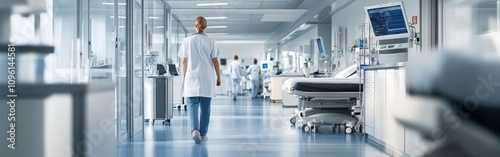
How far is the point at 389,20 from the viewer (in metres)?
4.89

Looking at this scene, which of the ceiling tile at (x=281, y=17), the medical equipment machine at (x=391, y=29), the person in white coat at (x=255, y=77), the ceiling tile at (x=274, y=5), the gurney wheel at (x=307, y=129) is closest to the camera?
the medical equipment machine at (x=391, y=29)

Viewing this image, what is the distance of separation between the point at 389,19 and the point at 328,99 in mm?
1562

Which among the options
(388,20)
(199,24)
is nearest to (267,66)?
(199,24)

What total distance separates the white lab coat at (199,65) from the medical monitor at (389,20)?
63.1 inches

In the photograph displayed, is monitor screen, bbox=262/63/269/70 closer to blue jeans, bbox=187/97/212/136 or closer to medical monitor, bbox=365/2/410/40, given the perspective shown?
medical monitor, bbox=365/2/410/40

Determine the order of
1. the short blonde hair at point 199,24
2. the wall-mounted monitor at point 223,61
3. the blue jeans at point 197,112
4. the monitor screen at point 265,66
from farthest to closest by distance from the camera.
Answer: the wall-mounted monitor at point 223,61 < the monitor screen at point 265,66 < the short blonde hair at point 199,24 < the blue jeans at point 197,112

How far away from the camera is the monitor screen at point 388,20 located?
190 inches

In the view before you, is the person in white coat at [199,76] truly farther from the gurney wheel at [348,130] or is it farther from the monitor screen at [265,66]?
the monitor screen at [265,66]

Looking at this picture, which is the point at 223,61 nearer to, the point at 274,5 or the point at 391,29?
the point at 274,5

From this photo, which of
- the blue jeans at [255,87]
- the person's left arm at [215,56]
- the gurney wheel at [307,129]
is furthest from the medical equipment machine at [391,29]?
the blue jeans at [255,87]

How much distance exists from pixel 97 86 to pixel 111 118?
0.19m

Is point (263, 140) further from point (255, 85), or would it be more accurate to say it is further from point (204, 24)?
point (255, 85)

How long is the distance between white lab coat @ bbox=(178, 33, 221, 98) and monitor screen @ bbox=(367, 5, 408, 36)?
1598 millimetres

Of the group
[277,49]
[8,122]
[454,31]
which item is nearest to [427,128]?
[8,122]
